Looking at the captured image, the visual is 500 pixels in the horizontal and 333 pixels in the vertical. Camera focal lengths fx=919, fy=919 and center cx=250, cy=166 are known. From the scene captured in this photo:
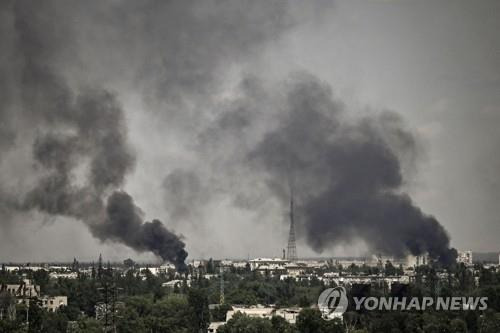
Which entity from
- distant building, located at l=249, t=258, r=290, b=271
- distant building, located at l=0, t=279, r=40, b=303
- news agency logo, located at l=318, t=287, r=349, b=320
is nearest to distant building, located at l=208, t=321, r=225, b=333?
news agency logo, located at l=318, t=287, r=349, b=320

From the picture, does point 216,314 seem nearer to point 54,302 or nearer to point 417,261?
point 54,302

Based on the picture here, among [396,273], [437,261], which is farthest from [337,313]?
[396,273]

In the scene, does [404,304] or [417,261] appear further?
[417,261]

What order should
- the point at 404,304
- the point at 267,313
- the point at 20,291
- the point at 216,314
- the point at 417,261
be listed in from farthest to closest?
the point at 417,261, the point at 20,291, the point at 216,314, the point at 267,313, the point at 404,304

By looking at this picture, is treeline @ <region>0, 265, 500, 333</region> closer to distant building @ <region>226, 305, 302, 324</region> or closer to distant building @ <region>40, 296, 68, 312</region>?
distant building @ <region>40, 296, 68, 312</region>

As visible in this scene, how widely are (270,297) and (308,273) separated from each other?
5407cm

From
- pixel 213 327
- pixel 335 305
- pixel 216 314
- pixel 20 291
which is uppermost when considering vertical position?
pixel 20 291

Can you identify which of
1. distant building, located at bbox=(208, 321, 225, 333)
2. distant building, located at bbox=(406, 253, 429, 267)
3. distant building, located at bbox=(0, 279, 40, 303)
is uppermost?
distant building, located at bbox=(406, 253, 429, 267)

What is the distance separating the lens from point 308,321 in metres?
44.4

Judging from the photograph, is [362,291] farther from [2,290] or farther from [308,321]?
[2,290]

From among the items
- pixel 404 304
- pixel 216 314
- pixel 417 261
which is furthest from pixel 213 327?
pixel 417 261

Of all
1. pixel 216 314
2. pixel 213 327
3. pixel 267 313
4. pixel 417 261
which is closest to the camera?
pixel 213 327

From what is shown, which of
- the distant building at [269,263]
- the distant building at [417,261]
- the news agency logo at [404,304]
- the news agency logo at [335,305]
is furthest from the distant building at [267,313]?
the distant building at [269,263]

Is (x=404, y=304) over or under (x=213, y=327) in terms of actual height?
over
